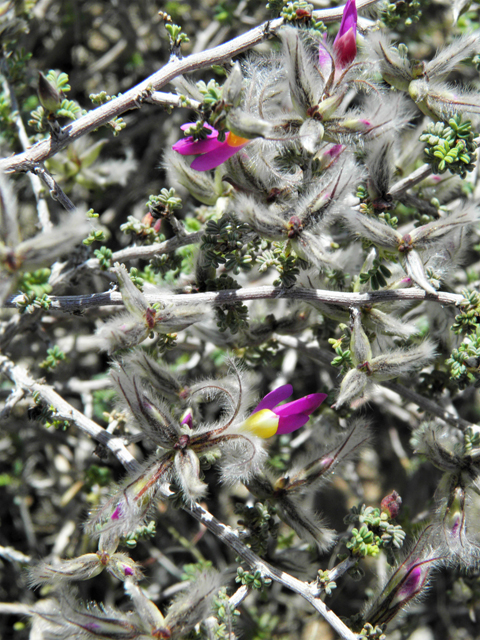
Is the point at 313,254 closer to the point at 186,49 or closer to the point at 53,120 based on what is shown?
the point at 53,120

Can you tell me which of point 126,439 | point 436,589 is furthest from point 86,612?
point 436,589

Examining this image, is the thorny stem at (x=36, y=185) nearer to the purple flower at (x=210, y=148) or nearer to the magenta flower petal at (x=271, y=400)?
the purple flower at (x=210, y=148)

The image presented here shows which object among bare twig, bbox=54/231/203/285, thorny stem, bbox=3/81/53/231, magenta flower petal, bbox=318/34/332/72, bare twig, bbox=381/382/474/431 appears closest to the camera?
magenta flower petal, bbox=318/34/332/72

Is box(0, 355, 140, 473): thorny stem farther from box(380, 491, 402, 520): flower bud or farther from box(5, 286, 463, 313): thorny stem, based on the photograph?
box(380, 491, 402, 520): flower bud

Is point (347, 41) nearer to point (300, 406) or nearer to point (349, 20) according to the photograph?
point (349, 20)

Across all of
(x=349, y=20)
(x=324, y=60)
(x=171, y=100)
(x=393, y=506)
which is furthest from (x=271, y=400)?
(x=349, y=20)

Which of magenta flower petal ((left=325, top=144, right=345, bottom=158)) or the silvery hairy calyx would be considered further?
magenta flower petal ((left=325, top=144, right=345, bottom=158))

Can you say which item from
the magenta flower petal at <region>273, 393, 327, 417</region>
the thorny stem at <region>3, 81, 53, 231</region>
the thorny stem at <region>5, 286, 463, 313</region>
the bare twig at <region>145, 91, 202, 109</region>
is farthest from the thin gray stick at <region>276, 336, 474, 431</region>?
the thorny stem at <region>3, 81, 53, 231</region>
